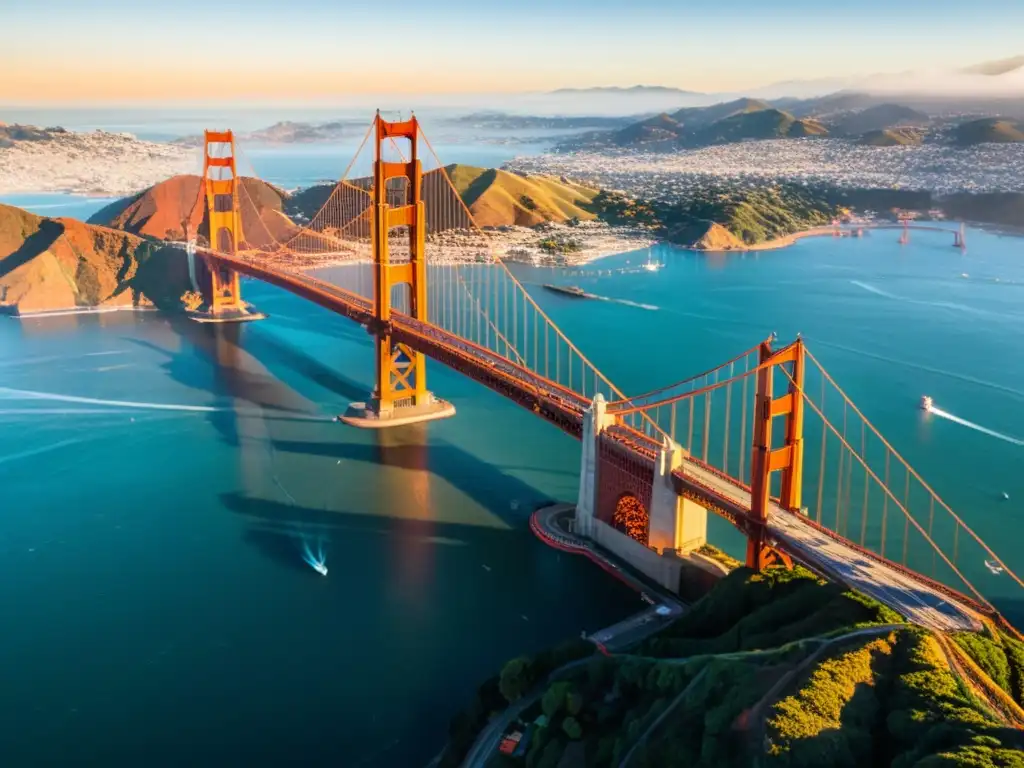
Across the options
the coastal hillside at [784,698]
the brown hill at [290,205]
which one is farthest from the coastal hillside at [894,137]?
the coastal hillside at [784,698]

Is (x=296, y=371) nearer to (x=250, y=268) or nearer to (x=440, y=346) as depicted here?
(x=250, y=268)

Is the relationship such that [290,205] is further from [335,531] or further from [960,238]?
[335,531]

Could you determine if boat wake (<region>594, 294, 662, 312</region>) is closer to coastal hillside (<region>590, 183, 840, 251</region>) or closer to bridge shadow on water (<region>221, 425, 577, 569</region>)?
coastal hillside (<region>590, 183, 840, 251</region>)

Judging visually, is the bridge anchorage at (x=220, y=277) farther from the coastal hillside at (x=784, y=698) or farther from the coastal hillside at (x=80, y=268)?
the coastal hillside at (x=784, y=698)

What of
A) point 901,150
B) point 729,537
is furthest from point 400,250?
point 901,150

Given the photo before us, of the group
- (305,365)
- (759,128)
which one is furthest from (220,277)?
(759,128)

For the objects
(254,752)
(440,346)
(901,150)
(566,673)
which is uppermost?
(901,150)
